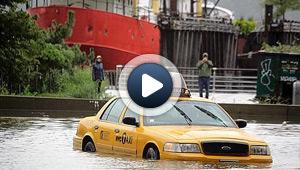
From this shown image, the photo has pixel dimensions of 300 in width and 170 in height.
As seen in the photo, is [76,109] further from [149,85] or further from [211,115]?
[149,85]

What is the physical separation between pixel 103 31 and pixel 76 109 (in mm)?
26445

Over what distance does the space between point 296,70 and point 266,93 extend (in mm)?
1671

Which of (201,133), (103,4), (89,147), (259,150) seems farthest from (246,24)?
(201,133)

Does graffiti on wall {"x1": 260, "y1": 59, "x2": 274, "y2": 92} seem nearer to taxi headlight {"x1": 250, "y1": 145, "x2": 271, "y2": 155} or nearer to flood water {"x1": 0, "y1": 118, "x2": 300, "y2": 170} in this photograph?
flood water {"x1": 0, "y1": 118, "x2": 300, "y2": 170}

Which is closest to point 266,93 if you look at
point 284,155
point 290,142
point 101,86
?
point 101,86

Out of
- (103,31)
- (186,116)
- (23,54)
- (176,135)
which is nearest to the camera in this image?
(176,135)

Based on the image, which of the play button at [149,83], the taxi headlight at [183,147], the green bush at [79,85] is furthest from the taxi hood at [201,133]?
the green bush at [79,85]

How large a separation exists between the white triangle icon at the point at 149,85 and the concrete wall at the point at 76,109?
16.1 m

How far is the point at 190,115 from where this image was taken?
13.8 metres

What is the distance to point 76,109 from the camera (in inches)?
1107

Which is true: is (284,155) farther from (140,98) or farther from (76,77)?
(76,77)

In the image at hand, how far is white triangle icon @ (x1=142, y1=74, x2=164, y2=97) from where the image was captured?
11062 millimetres

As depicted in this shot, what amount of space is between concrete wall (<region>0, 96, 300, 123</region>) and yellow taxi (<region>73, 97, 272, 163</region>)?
12.8 metres

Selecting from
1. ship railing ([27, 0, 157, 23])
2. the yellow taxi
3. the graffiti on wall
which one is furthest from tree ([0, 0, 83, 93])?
ship railing ([27, 0, 157, 23])
